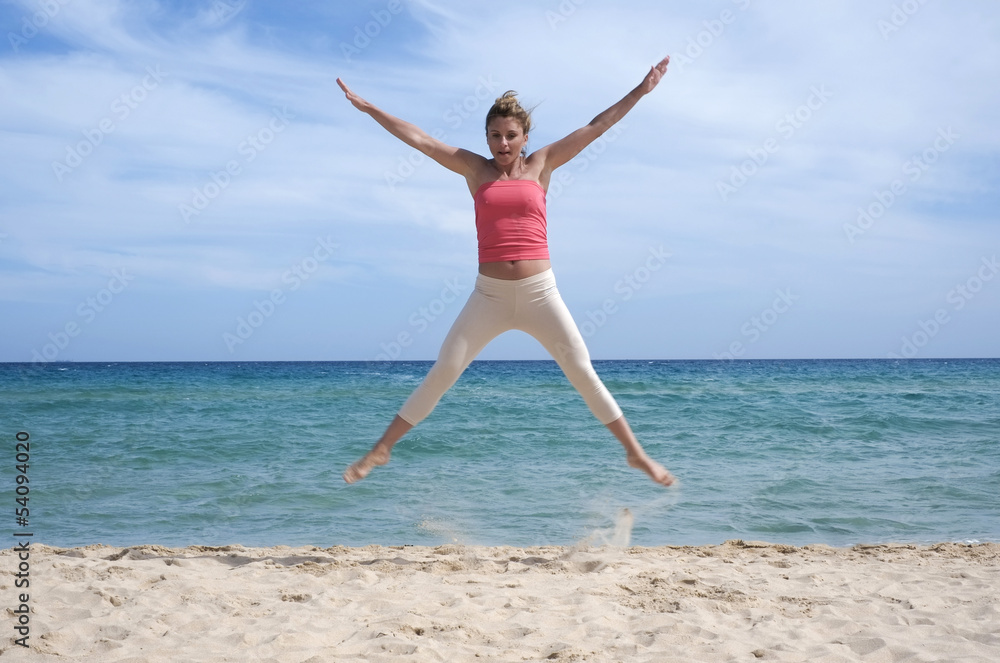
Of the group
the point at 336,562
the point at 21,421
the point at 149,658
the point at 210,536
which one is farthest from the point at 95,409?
the point at 149,658

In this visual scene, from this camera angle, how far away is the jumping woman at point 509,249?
13.2 feet

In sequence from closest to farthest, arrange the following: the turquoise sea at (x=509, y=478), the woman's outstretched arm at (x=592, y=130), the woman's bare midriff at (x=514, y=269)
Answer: the woman's bare midriff at (x=514, y=269) < the woman's outstretched arm at (x=592, y=130) < the turquoise sea at (x=509, y=478)

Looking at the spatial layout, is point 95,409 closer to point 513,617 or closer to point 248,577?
point 248,577

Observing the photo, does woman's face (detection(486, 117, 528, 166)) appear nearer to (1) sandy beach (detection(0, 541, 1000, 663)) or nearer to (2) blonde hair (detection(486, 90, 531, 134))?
(2) blonde hair (detection(486, 90, 531, 134))

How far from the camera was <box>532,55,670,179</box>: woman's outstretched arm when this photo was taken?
4141 millimetres

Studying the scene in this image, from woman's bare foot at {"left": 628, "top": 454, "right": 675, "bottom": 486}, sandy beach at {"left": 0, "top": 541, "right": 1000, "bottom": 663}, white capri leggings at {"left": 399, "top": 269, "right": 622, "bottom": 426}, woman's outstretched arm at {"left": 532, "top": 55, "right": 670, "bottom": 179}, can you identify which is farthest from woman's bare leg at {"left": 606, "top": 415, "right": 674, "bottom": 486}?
woman's outstretched arm at {"left": 532, "top": 55, "right": 670, "bottom": 179}

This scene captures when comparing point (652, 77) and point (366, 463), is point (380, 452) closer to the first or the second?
point (366, 463)

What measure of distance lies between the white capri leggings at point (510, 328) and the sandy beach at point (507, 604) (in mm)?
1048

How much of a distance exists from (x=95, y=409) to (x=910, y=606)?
61.3ft

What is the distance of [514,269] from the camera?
400 centimetres

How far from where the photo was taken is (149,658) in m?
3.04

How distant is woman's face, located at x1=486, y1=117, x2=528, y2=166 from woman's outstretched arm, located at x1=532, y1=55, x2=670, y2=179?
0.16 meters

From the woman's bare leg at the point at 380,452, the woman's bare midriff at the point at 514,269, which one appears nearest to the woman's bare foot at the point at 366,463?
the woman's bare leg at the point at 380,452

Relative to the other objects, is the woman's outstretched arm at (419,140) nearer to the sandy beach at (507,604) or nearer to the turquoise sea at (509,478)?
the sandy beach at (507,604)
